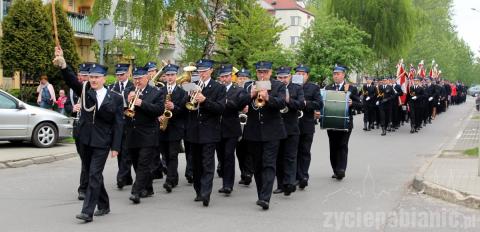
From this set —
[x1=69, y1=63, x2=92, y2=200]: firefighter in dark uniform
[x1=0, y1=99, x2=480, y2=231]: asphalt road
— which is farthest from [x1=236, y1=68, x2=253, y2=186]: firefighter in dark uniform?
[x1=69, y1=63, x2=92, y2=200]: firefighter in dark uniform

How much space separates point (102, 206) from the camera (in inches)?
338

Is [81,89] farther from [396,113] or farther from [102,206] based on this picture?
[396,113]

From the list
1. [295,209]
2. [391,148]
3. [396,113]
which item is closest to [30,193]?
[295,209]

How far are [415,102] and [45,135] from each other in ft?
45.1

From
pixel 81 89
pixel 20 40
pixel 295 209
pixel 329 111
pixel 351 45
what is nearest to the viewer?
pixel 81 89

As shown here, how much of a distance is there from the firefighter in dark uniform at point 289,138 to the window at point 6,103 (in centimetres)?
792

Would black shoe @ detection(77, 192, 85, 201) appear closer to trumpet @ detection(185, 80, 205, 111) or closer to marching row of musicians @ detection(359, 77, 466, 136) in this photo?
trumpet @ detection(185, 80, 205, 111)

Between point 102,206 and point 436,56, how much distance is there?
207ft

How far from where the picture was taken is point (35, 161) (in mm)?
13938

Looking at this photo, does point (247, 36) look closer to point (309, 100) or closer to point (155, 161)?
point (309, 100)

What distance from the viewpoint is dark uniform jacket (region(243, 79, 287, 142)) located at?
9.41 meters

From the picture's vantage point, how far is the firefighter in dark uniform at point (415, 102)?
24.4 m

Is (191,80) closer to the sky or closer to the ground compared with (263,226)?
closer to the sky

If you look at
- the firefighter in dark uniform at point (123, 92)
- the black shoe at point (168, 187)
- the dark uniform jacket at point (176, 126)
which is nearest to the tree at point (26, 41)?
the firefighter in dark uniform at point (123, 92)
